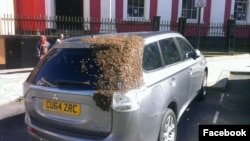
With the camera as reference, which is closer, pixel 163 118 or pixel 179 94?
pixel 163 118

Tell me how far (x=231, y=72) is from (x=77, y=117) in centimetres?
780

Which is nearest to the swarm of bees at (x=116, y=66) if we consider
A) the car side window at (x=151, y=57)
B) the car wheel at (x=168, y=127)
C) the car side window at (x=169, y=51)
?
the car side window at (x=151, y=57)

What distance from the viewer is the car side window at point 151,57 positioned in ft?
12.4

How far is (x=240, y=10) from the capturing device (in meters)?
18.0

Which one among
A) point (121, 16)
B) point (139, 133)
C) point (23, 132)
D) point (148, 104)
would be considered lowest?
point (23, 132)

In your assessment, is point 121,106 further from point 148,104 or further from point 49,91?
point 49,91

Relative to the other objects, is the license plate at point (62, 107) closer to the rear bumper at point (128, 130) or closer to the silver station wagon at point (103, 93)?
the silver station wagon at point (103, 93)

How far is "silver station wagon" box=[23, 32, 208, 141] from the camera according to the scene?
330 cm

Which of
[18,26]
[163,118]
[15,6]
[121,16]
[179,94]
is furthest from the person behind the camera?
[121,16]

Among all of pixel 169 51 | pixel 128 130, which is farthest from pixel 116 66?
pixel 169 51

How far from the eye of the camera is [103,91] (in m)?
3.30

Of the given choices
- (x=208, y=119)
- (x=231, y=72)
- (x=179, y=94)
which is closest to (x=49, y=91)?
(x=179, y=94)

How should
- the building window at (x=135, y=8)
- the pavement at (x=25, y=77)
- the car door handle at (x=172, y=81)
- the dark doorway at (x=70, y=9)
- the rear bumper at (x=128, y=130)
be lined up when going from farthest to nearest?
the building window at (x=135, y=8) < the dark doorway at (x=70, y=9) < the pavement at (x=25, y=77) < the car door handle at (x=172, y=81) < the rear bumper at (x=128, y=130)

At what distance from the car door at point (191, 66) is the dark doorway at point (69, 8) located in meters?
11.8
